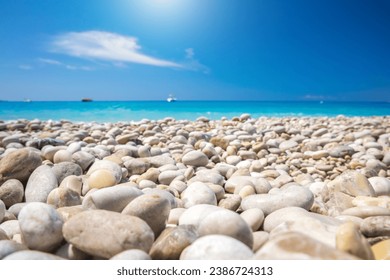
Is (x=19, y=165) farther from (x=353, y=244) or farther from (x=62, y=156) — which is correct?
(x=353, y=244)

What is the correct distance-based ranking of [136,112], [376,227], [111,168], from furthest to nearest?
[136,112] < [111,168] < [376,227]

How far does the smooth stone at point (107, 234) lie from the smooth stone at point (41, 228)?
0.15 ft

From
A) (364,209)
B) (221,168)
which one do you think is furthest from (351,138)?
(364,209)

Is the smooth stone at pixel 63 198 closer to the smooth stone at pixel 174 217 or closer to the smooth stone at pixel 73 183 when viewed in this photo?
the smooth stone at pixel 73 183

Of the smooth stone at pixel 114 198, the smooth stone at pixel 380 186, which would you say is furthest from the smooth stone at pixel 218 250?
the smooth stone at pixel 380 186

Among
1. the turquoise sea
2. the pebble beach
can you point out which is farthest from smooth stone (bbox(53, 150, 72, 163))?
the turquoise sea

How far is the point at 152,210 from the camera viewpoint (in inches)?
42.1

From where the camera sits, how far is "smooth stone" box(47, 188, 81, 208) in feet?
4.83

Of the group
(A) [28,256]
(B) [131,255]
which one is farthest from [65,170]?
(B) [131,255]

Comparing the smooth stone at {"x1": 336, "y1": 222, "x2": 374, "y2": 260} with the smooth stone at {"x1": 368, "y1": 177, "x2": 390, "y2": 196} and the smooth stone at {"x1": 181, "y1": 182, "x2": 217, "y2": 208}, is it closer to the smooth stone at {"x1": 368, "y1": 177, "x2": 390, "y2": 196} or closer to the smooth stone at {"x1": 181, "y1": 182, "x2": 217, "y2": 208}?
the smooth stone at {"x1": 181, "y1": 182, "x2": 217, "y2": 208}

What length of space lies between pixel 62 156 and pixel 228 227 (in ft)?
6.21

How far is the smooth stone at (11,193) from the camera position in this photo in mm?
1634
